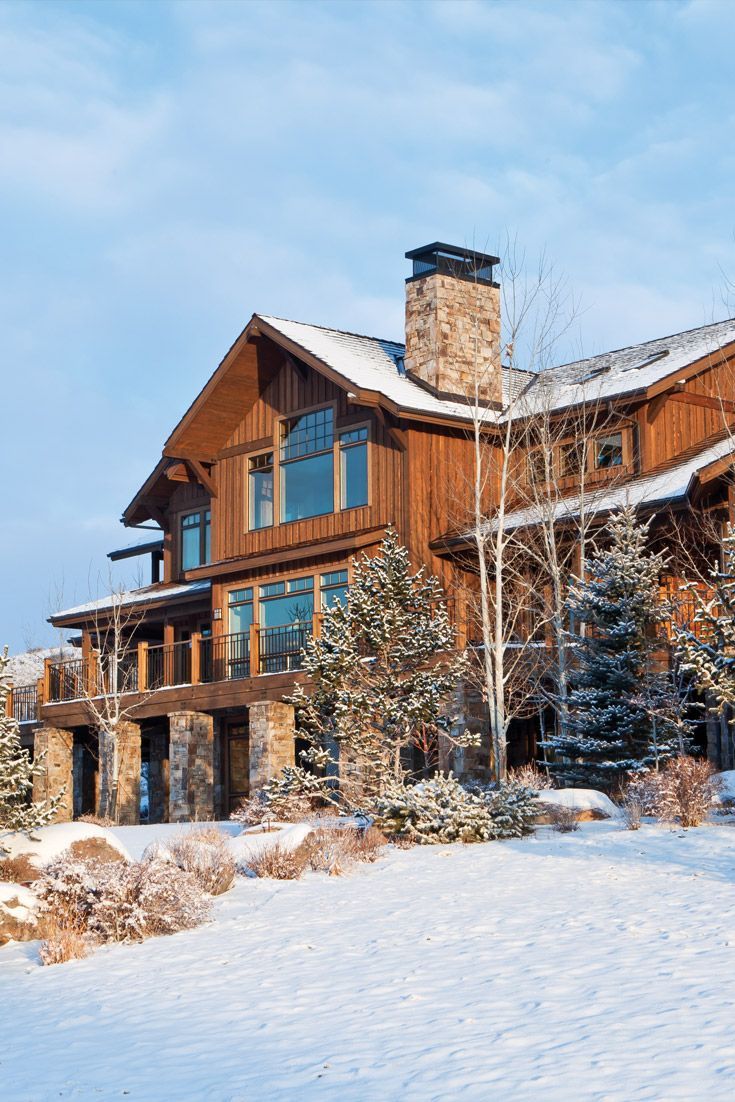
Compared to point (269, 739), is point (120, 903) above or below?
below

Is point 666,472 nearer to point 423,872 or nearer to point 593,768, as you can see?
point 593,768

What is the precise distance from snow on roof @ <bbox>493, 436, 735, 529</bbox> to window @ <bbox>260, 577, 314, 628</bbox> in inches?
196

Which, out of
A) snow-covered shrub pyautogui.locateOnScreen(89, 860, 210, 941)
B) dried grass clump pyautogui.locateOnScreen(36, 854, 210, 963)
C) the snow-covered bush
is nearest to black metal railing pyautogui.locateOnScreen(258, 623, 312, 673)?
the snow-covered bush

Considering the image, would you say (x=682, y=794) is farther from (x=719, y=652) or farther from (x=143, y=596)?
(x=143, y=596)

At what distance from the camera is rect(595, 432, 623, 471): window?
27422 mm

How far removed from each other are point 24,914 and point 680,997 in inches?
309

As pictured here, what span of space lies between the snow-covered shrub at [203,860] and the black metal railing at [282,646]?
38.1ft

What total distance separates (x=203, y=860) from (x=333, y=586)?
1328 centimetres

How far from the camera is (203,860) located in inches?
634

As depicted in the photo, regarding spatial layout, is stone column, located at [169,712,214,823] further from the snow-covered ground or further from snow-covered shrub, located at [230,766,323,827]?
the snow-covered ground

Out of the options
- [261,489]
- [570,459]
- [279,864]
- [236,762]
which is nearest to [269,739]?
[236,762]

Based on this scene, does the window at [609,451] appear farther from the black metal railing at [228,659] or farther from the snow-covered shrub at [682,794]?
the snow-covered shrub at [682,794]

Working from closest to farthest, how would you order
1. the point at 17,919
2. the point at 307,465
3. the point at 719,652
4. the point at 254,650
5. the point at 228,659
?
the point at 17,919, the point at 719,652, the point at 254,650, the point at 307,465, the point at 228,659

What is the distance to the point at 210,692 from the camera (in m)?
29.9
